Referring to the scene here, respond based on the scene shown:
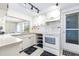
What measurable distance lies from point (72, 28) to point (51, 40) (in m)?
0.50

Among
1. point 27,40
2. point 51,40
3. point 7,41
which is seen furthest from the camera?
point 51,40

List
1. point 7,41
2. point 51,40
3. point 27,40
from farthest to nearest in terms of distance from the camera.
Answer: point 51,40 < point 27,40 < point 7,41

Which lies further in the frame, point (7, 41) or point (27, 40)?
point (27, 40)

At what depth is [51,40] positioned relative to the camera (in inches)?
50.8

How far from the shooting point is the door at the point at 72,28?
119cm

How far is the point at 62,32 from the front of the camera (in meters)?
1.23

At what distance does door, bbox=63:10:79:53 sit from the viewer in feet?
3.90

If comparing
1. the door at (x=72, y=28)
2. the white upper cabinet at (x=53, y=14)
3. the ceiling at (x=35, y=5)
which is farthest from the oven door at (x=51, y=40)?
the ceiling at (x=35, y=5)

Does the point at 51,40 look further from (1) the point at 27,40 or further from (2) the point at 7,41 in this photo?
(2) the point at 7,41

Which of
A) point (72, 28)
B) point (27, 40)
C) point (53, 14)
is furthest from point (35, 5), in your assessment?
point (72, 28)

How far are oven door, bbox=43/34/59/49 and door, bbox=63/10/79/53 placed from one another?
0.14m

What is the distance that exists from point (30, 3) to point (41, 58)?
2.88ft

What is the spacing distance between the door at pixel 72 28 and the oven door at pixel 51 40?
0.14 m

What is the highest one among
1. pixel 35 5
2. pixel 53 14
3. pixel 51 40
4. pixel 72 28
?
pixel 35 5
